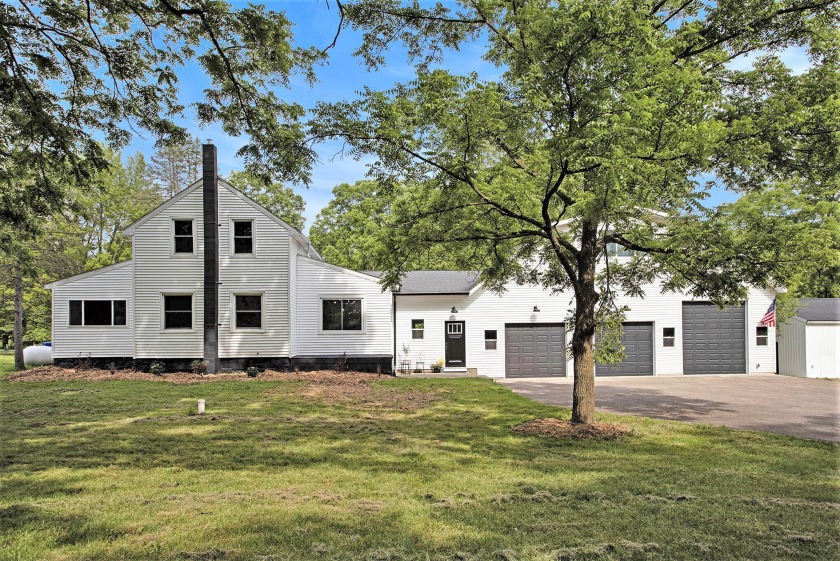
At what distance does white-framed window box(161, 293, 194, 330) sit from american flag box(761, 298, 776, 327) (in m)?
22.3

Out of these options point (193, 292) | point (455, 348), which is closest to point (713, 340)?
point (455, 348)

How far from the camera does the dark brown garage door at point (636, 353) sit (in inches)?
780

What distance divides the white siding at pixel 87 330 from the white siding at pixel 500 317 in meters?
10.2

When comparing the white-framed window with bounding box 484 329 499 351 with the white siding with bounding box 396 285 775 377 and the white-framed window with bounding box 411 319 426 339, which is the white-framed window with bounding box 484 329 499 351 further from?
the white-framed window with bounding box 411 319 426 339

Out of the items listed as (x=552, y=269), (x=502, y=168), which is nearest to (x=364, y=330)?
(x=552, y=269)

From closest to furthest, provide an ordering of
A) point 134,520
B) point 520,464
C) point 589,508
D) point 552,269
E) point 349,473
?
point 134,520 → point 589,508 → point 349,473 → point 520,464 → point 552,269

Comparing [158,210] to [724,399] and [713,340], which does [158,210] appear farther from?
[713,340]

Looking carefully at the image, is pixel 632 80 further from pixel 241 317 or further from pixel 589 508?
pixel 241 317

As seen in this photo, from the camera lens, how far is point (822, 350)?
19.5 m

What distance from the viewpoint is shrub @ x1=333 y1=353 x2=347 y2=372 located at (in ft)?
61.3

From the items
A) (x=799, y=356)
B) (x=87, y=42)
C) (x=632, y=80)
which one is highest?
(x=87, y=42)

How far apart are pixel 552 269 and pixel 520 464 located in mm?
5745

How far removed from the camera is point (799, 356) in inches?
774

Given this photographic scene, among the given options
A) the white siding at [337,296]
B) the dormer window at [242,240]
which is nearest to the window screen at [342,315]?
the white siding at [337,296]
